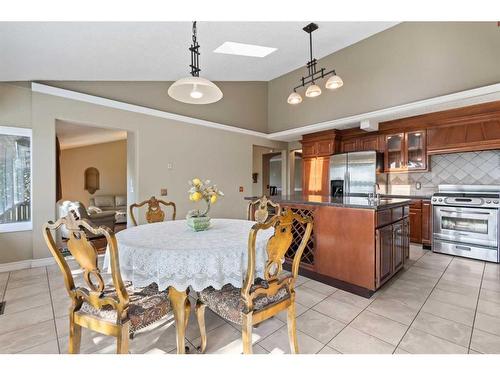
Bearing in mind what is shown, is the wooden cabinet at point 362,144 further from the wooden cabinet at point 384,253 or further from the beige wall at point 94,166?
the beige wall at point 94,166

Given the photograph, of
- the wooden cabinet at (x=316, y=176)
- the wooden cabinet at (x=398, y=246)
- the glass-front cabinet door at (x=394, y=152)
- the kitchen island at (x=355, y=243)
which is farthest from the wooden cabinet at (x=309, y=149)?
the wooden cabinet at (x=398, y=246)

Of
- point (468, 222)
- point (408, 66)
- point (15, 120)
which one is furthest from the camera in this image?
point (408, 66)

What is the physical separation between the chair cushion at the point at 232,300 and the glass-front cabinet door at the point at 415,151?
13.2ft

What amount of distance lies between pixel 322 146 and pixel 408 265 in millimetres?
2834

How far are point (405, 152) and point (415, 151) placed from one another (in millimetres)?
153

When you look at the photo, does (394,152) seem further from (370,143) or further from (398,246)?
(398,246)

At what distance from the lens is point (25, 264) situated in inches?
123

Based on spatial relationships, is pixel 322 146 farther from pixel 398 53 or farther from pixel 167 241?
pixel 167 241

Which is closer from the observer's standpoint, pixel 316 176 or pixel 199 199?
pixel 199 199

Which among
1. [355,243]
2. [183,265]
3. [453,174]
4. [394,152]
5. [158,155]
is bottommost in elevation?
[355,243]

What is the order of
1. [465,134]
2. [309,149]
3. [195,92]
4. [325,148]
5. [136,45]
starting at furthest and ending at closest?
[309,149] < [325,148] < [465,134] < [136,45] < [195,92]

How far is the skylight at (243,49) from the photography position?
3.30 m

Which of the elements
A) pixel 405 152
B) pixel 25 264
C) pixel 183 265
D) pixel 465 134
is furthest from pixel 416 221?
pixel 25 264
